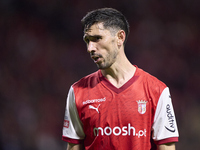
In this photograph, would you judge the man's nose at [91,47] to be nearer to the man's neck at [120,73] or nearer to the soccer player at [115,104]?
the soccer player at [115,104]

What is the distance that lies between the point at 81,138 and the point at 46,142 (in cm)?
254

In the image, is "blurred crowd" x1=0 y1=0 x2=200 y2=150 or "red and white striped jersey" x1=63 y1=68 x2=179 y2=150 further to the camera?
"blurred crowd" x1=0 y1=0 x2=200 y2=150

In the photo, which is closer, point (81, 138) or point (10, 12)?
point (81, 138)

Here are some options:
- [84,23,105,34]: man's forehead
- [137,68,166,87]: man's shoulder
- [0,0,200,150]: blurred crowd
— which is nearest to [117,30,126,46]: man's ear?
[84,23,105,34]: man's forehead

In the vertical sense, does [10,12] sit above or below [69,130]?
above

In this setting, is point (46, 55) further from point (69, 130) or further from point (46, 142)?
point (69, 130)

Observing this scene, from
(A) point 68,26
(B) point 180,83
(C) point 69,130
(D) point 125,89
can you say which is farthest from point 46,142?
(D) point 125,89

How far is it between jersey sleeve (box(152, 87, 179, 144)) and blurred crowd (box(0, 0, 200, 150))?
274 cm

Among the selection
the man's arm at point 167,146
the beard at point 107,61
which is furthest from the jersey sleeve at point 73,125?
the man's arm at point 167,146

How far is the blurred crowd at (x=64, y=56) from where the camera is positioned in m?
4.85

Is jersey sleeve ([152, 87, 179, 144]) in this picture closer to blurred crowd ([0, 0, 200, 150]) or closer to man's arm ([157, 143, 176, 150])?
man's arm ([157, 143, 176, 150])

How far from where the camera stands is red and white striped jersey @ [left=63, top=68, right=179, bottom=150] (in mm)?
2176

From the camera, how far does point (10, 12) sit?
16.9ft

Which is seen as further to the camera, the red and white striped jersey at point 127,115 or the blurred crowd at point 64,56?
the blurred crowd at point 64,56
